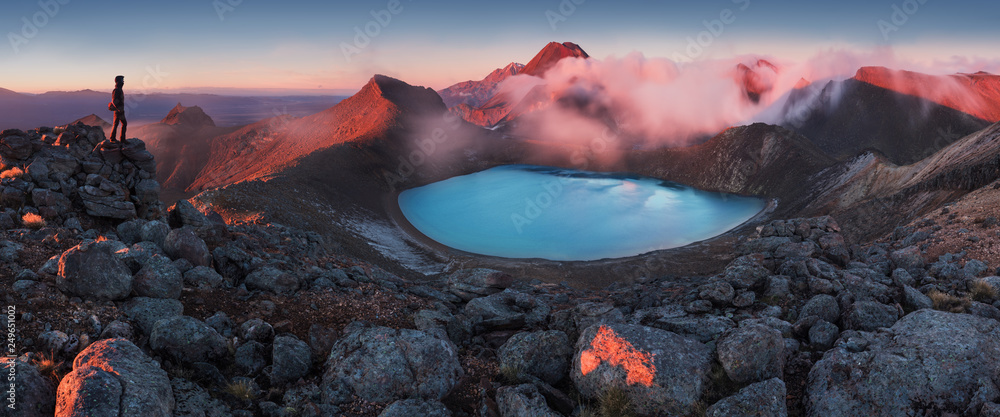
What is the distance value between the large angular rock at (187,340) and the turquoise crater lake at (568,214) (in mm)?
36877

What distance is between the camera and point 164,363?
24.2 ft

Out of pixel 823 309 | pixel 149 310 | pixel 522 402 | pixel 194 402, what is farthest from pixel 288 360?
pixel 823 309

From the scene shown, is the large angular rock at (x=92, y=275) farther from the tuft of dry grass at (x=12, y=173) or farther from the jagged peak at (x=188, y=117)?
the jagged peak at (x=188, y=117)

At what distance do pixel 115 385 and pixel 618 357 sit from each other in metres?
7.65

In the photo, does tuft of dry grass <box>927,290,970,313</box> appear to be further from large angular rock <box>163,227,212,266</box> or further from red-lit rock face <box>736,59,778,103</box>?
red-lit rock face <box>736,59,778,103</box>

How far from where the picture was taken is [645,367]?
23.8ft

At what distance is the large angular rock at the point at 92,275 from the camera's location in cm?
810

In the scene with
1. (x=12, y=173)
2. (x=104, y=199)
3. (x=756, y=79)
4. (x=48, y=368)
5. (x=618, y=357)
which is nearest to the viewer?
(x=48, y=368)

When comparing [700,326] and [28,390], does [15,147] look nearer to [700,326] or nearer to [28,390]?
[28,390]

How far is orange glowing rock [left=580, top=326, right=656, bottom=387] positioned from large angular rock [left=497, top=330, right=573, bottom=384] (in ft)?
2.26

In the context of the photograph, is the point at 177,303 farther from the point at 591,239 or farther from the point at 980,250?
the point at 591,239

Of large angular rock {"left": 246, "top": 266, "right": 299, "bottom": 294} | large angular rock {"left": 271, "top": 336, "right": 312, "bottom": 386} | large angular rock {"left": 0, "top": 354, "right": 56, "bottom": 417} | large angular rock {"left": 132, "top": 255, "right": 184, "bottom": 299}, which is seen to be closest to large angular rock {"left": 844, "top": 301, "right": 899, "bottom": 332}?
large angular rock {"left": 271, "top": 336, "right": 312, "bottom": 386}

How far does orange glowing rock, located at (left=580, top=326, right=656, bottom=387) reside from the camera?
722 cm

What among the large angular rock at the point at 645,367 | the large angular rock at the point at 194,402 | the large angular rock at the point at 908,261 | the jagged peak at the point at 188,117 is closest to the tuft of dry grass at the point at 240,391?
the large angular rock at the point at 194,402
